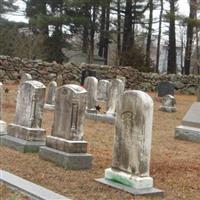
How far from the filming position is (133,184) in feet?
23.6

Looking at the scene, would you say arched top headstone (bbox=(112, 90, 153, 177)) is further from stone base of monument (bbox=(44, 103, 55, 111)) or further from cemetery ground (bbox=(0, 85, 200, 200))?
stone base of monument (bbox=(44, 103, 55, 111))

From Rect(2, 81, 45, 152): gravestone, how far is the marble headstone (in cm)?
278

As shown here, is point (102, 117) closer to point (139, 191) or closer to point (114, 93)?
point (114, 93)

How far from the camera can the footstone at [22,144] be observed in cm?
980

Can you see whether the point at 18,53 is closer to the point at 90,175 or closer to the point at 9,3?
the point at 9,3

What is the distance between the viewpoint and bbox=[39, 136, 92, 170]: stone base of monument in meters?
8.52

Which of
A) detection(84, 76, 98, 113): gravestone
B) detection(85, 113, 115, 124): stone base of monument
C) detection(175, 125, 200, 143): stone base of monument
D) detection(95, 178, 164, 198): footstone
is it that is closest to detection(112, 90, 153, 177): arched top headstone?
detection(95, 178, 164, 198): footstone

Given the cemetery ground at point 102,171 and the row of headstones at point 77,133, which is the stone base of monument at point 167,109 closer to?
the cemetery ground at point 102,171

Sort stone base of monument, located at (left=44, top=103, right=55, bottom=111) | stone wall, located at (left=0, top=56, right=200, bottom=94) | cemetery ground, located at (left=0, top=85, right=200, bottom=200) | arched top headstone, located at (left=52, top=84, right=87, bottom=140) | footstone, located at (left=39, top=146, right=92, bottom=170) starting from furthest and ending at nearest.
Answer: stone wall, located at (left=0, top=56, right=200, bottom=94)
stone base of monument, located at (left=44, top=103, right=55, bottom=111)
arched top headstone, located at (left=52, top=84, right=87, bottom=140)
footstone, located at (left=39, top=146, right=92, bottom=170)
cemetery ground, located at (left=0, top=85, right=200, bottom=200)

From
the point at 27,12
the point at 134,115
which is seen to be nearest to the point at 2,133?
the point at 134,115

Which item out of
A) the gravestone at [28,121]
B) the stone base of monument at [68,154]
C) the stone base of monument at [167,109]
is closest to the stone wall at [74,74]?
the stone base of monument at [167,109]

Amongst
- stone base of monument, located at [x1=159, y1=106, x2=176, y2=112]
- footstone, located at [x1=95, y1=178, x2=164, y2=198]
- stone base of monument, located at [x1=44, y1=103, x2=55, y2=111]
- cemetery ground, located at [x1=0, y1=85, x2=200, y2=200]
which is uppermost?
stone base of monument, located at [x1=44, y1=103, x2=55, y2=111]

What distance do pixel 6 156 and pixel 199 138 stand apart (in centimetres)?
502

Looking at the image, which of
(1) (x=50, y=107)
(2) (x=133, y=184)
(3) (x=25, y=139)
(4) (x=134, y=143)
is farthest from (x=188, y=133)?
(1) (x=50, y=107)
